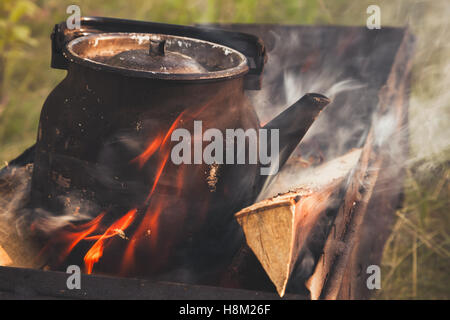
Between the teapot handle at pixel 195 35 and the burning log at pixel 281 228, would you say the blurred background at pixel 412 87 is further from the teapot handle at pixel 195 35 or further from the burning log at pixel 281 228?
the burning log at pixel 281 228

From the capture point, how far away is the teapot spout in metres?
1.60

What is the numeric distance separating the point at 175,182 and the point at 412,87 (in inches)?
138

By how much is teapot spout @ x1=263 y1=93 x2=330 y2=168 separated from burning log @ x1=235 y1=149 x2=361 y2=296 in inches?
6.8

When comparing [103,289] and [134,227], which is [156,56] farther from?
[103,289]

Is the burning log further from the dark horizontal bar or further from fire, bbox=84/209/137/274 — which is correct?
fire, bbox=84/209/137/274

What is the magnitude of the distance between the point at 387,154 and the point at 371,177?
385mm

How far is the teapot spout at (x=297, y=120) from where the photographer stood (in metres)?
1.60

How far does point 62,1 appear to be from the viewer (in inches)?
210

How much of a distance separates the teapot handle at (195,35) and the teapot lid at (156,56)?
0.07 meters

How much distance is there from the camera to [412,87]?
430 cm

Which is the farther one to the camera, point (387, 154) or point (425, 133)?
point (425, 133)

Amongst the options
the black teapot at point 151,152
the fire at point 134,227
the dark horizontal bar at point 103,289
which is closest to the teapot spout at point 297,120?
the black teapot at point 151,152
